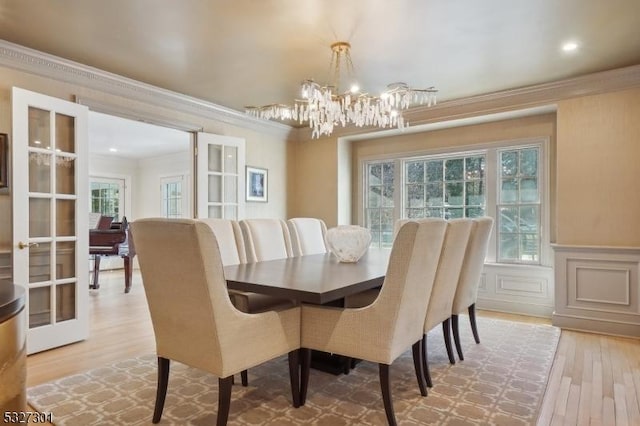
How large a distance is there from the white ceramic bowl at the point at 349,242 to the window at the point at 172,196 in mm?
5760

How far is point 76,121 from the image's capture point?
340cm

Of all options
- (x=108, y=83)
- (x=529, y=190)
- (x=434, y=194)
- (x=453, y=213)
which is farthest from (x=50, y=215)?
(x=529, y=190)

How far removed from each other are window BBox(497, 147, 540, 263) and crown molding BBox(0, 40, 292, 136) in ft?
10.4

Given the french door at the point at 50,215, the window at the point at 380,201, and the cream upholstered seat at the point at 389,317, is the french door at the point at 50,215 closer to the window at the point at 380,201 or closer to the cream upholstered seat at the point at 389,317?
the cream upholstered seat at the point at 389,317

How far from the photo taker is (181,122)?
14.5 ft

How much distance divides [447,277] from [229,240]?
161 centimetres

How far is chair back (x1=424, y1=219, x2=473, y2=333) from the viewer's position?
2.46 m

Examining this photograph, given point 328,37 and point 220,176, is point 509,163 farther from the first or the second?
point 220,176

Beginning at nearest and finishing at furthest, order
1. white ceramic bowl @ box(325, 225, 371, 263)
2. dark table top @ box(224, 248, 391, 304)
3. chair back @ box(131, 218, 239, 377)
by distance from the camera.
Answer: chair back @ box(131, 218, 239, 377)
dark table top @ box(224, 248, 391, 304)
white ceramic bowl @ box(325, 225, 371, 263)

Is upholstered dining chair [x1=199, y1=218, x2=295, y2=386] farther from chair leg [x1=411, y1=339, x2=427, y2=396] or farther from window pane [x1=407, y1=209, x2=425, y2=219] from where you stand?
window pane [x1=407, y1=209, x2=425, y2=219]

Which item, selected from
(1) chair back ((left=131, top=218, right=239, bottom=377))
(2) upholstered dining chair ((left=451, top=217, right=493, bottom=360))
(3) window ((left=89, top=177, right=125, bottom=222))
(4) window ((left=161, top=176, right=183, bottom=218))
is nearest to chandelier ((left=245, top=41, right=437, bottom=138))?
(2) upholstered dining chair ((left=451, top=217, right=493, bottom=360))

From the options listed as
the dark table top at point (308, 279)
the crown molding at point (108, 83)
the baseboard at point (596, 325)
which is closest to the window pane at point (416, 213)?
the baseboard at point (596, 325)

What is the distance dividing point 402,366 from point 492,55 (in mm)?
2563

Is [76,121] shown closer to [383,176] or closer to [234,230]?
[234,230]
